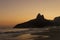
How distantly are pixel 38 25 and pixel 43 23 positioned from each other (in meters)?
3.08

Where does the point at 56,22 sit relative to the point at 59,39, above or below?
above

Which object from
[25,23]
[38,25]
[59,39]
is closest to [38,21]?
[38,25]

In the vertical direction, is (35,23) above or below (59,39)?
above

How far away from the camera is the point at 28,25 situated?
138125mm

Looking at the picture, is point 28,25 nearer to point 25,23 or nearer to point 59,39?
point 25,23

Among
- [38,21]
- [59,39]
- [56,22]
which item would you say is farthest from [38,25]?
[59,39]

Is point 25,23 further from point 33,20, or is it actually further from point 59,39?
point 59,39

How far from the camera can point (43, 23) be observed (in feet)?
443

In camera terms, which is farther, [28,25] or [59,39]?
[28,25]

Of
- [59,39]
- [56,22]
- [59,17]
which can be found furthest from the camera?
[59,17]

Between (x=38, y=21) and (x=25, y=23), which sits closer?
(x=38, y=21)

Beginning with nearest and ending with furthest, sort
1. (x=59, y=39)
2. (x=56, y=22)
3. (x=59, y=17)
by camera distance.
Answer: (x=59, y=39) < (x=56, y=22) < (x=59, y=17)

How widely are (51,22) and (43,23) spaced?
4460 millimetres

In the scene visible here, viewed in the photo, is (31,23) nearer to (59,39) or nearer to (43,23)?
(43,23)
